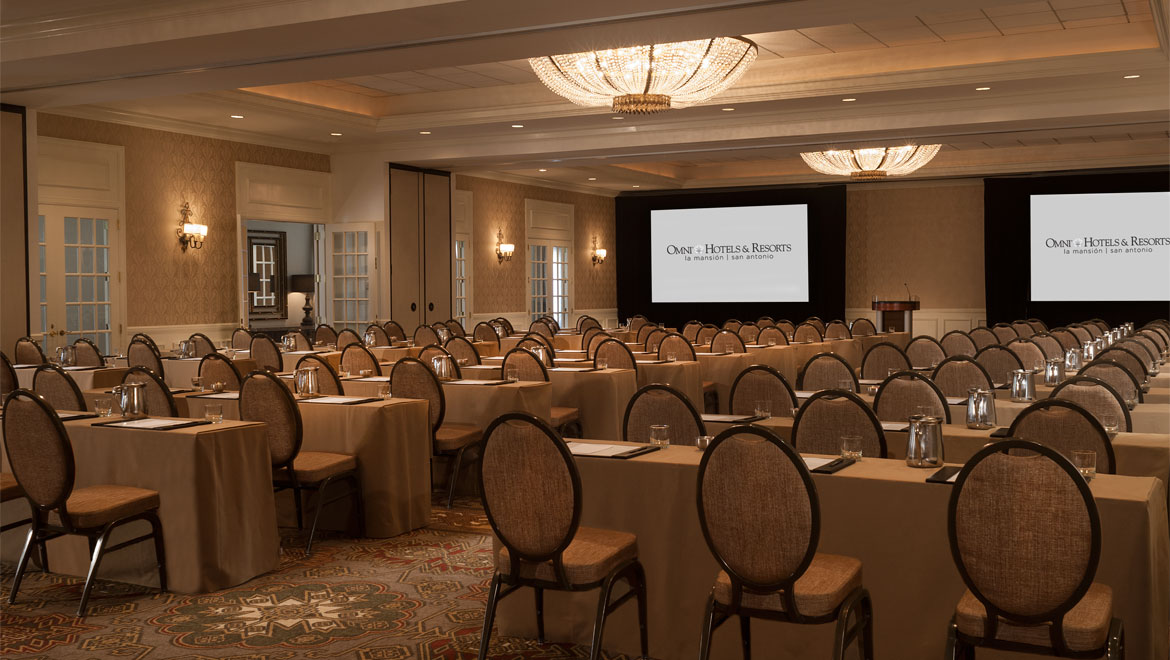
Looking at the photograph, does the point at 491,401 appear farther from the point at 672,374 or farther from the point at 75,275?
the point at 75,275

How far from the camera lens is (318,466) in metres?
5.45

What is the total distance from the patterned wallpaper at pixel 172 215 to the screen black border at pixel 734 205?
9718 mm

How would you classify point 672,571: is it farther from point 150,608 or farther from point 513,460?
point 150,608

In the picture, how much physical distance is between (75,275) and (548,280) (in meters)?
9.98

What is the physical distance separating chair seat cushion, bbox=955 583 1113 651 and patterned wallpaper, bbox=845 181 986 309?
1743cm

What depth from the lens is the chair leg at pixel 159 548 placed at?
15.5 ft

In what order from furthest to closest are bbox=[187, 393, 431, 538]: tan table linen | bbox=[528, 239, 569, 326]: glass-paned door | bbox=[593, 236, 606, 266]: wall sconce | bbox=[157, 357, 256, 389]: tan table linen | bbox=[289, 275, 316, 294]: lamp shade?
bbox=[593, 236, 606, 266]: wall sconce → bbox=[528, 239, 569, 326]: glass-paned door → bbox=[289, 275, 316, 294]: lamp shade → bbox=[157, 357, 256, 389]: tan table linen → bbox=[187, 393, 431, 538]: tan table linen

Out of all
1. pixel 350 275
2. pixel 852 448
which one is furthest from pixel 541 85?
pixel 852 448

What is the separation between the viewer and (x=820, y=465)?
370cm

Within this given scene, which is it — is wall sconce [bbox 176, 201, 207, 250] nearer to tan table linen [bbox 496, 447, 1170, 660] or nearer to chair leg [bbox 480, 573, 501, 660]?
tan table linen [bbox 496, 447, 1170, 660]

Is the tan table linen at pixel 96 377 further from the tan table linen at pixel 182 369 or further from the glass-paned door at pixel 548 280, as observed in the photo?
the glass-paned door at pixel 548 280

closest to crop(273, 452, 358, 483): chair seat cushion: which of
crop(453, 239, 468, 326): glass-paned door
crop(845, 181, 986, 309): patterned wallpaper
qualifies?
crop(453, 239, 468, 326): glass-paned door

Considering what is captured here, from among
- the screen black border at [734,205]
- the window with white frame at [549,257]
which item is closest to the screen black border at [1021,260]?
the screen black border at [734,205]

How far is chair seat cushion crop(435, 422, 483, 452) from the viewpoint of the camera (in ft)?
21.7
